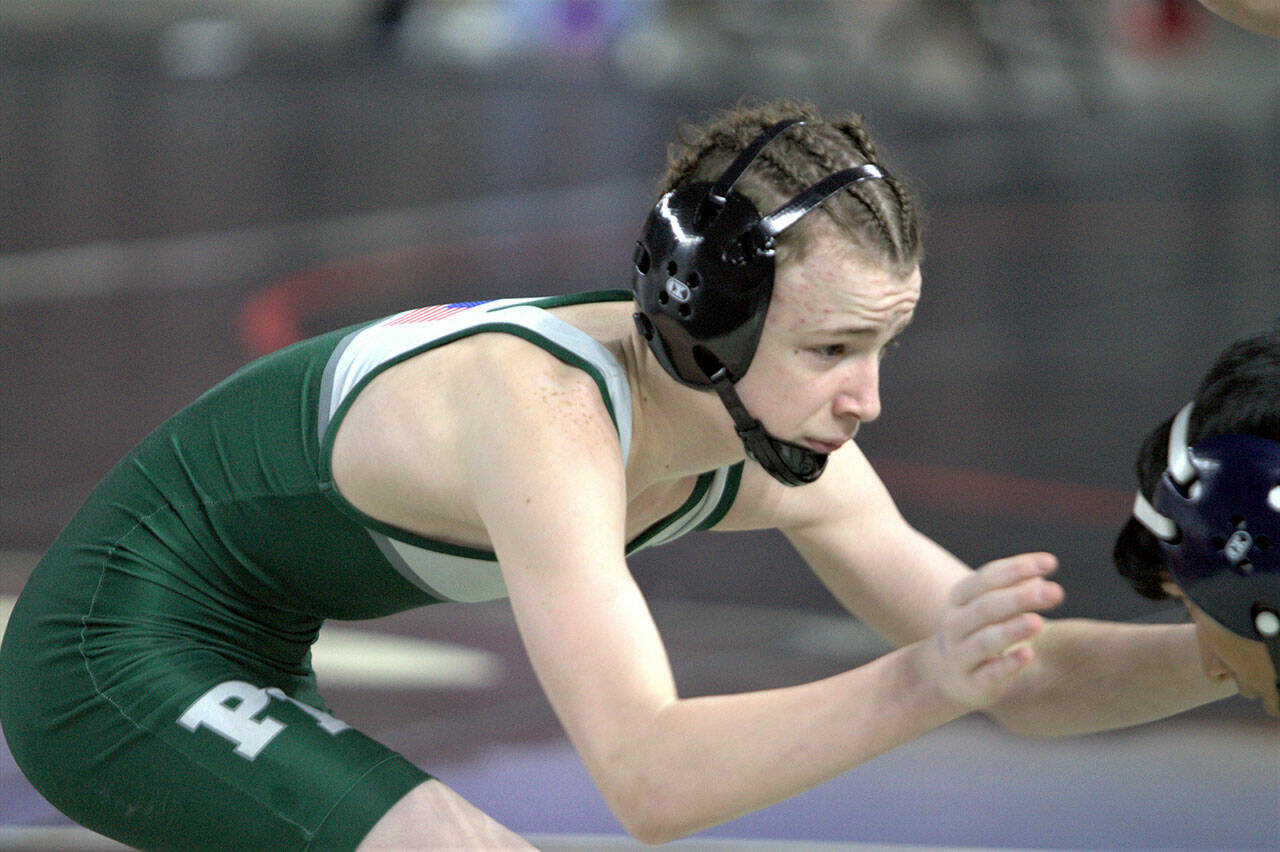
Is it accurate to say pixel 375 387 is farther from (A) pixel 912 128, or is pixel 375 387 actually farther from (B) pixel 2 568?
(A) pixel 912 128

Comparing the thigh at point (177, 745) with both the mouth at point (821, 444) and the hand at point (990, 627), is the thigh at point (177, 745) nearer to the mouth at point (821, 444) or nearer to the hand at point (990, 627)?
the mouth at point (821, 444)

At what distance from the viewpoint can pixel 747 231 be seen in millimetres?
1952

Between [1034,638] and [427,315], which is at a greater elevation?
[427,315]

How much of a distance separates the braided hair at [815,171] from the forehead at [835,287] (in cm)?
2

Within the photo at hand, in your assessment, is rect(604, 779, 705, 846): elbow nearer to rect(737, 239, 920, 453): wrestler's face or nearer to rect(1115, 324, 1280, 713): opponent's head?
rect(737, 239, 920, 453): wrestler's face

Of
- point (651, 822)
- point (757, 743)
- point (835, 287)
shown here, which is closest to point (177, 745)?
point (651, 822)

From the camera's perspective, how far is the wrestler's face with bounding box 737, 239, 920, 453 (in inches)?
76.3

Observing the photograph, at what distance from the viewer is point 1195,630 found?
2.25m

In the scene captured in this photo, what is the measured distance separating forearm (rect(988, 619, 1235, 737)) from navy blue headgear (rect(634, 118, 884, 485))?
60cm

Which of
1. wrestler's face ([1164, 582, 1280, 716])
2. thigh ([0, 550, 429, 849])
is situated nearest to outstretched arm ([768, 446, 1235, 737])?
wrestler's face ([1164, 582, 1280, 716])

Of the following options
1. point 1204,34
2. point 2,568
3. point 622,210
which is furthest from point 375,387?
point 1204,34

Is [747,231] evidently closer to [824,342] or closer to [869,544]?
[824,342]

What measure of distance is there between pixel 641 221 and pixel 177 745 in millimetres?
9827

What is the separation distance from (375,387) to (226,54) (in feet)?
56.9
